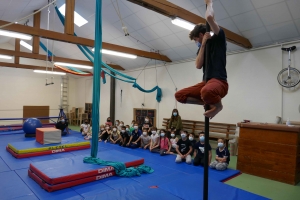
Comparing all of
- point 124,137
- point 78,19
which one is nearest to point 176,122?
point 124,137

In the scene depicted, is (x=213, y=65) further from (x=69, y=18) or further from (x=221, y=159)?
(x=69, y=18)

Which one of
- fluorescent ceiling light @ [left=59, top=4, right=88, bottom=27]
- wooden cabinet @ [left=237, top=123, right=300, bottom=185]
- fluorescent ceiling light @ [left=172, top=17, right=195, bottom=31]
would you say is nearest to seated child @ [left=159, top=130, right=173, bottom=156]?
wooden cabinet @ [left=237, top=123, right=300, bottom=185]

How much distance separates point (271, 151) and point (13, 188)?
523cm

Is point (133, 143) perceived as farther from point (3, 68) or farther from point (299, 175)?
point (3, 68)

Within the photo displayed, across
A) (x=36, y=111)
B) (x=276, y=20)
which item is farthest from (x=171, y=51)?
(x=36, y=111)

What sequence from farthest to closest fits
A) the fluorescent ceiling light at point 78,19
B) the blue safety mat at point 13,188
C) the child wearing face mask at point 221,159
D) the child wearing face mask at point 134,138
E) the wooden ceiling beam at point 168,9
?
the fluorescent ceiling light at point 78,19, the child wearing face mask at point 134,138, the child wearing face mask at point 221,159, the wooden ceiling beam at point 168,9, the blue safety mat at point 13,188

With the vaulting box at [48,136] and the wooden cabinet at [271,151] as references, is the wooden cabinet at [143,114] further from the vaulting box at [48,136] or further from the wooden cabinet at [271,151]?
the wooden cabinet at [271,151]

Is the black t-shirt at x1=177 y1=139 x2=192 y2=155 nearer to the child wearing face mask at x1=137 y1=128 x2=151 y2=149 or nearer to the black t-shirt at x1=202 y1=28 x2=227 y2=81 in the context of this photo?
the child wearing face mask at x1=137 y1=128 x2=151 y2=149

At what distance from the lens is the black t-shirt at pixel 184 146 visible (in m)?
5.86

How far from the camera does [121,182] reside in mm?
4262

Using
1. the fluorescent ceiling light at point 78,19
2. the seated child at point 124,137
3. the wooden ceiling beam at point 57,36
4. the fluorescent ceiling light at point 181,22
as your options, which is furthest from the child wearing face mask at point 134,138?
the fluorescent ceiling light at point 78,19

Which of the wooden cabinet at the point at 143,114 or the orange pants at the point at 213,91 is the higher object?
the orange pants at the point at 213,91

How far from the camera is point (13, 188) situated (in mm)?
3826

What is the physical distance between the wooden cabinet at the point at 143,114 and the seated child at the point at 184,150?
12.8 feet
